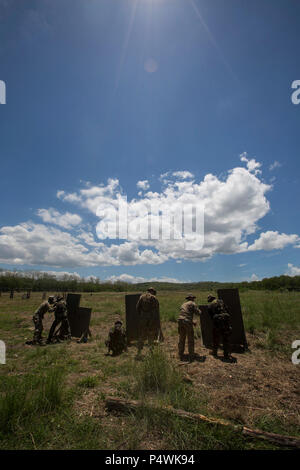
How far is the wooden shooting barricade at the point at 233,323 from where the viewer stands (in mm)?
8211

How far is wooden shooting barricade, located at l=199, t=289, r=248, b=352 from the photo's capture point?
821 cm

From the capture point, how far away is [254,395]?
15.3 feet

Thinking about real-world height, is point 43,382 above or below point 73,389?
above

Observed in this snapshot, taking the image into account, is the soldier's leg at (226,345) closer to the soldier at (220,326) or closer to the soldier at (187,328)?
the soldier at (220,326)

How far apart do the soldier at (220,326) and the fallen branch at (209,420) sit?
170 inches

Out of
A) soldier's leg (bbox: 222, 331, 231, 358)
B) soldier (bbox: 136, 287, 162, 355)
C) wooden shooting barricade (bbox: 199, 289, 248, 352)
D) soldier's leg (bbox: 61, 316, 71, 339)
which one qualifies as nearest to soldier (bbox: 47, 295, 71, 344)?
soldier's leg (bbox: 61, 316, 71, 339)

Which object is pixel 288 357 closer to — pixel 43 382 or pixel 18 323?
pixel 43 382

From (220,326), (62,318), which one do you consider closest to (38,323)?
(62,318)

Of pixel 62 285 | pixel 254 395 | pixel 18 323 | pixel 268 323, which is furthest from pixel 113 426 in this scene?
pixel 62 285

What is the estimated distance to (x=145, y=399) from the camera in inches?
151

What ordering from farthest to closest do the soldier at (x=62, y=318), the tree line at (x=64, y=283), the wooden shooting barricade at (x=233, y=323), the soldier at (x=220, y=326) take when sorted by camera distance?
the tree line at (x=64, y=283) → the soldier at (x=62, y=318) → the wooden shooting barricade at (x=233, y=323) → the soldier at (x=220, y=326)

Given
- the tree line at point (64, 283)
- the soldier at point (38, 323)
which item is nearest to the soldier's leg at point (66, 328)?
the soldier at point (38, 323)

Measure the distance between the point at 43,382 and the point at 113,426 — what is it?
1.70m

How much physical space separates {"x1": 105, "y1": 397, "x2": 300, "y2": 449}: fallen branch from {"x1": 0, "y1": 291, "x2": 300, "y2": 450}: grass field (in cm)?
7
